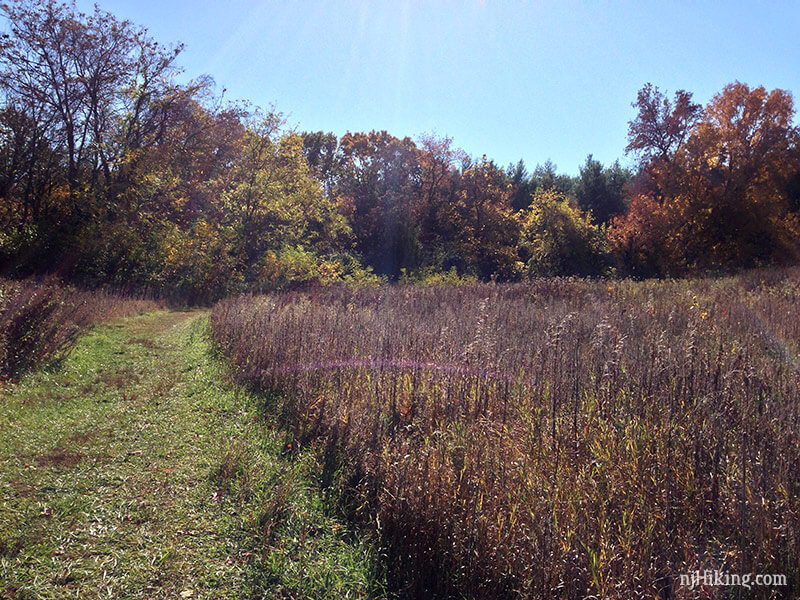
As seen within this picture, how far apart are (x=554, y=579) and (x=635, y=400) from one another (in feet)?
6.72

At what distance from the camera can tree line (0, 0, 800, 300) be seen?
20906mm

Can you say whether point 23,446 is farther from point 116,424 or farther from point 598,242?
point 598,242

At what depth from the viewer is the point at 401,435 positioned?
3.96m

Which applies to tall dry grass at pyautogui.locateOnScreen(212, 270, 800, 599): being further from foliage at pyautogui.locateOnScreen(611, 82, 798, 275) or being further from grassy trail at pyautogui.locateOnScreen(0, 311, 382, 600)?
foliage at pyautogui.locateOnScreen(611, 82, 798, 275)

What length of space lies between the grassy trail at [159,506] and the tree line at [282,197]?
1550 centimetres

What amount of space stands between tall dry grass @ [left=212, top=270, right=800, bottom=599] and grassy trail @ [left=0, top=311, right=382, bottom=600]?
41cm

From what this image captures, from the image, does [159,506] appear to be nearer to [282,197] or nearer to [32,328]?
[32,328]

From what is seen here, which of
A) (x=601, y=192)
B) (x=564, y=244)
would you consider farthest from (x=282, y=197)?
(x=601, y=192)

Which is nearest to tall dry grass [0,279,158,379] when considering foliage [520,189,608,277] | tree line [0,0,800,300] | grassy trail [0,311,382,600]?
grassy trail [0,311,382,600]

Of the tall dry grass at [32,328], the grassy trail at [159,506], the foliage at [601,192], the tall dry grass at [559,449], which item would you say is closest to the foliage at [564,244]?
the foliage at [601,192]

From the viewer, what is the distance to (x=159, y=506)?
3750mm

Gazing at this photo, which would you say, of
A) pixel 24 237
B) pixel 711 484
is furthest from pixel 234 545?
pixel 24 237

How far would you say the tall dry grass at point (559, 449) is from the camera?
8.20 ft

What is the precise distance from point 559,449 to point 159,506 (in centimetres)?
322
